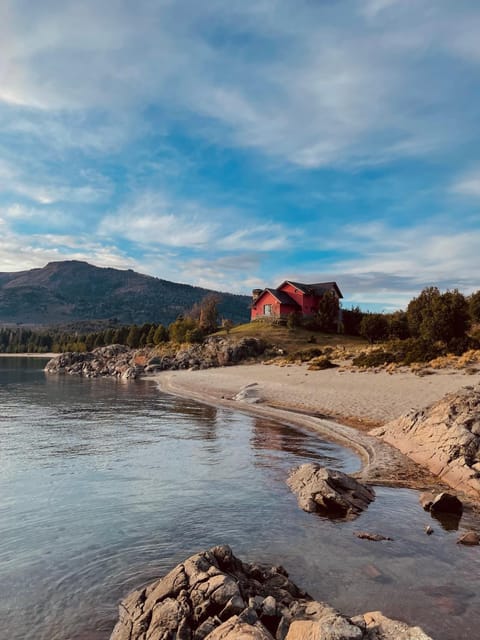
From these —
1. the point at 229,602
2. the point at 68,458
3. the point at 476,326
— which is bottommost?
the point at 68,458

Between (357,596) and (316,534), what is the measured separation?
2809mm

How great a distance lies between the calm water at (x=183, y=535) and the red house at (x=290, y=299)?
226 ft

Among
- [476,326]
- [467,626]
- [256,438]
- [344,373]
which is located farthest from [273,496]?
[476,326]

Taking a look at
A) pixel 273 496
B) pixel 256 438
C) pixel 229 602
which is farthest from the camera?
pixel 256 438

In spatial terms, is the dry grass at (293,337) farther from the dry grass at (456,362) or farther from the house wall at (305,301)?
the dry grass at (456,362)

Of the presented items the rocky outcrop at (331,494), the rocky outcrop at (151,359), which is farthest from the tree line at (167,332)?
the rocky outcrop at (331,494)

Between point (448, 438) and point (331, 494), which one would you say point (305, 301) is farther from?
point (331, 494)

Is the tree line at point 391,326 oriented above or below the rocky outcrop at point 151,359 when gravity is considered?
above

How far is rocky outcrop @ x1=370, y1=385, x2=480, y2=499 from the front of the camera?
14363 mm

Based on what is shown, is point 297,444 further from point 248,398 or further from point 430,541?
point 248,398

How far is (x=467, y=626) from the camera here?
7086 mm

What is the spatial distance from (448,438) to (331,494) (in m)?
5.90

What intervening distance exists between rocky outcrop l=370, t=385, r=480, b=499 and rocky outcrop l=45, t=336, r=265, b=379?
5064cm

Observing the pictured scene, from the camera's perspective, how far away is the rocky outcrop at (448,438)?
14363 millimetres
